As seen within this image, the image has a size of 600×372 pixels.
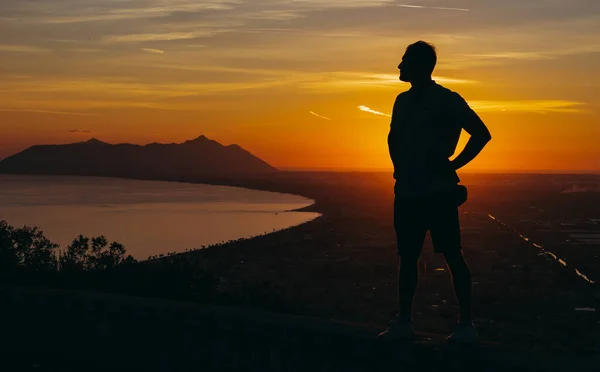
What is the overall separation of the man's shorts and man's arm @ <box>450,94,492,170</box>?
0.35m

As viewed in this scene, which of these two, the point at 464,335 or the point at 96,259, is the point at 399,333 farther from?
the point at 96,259

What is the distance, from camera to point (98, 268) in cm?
1541

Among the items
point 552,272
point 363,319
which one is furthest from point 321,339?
point 552,272

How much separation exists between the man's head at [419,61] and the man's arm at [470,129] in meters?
0.36

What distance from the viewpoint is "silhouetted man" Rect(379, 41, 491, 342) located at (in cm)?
662

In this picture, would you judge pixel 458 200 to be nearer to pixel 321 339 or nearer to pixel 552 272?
pixel 321 339

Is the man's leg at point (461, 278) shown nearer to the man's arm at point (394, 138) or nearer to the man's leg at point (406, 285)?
the man's leg at point (406, 285)

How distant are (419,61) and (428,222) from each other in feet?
4.24

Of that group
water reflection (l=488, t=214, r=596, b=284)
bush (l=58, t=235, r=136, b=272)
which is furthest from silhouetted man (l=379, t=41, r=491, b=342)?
water reflection (l=488, t=214, r=596, b=284)

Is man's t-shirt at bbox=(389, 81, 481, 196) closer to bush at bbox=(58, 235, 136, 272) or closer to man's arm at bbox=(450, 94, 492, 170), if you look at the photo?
man's arm at bbox=(450, 94, 492, 170)

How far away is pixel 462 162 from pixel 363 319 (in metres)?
9.19

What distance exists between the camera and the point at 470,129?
6551mm

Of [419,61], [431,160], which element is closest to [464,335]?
[431,160]

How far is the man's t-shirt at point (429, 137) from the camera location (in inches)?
261
